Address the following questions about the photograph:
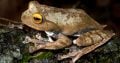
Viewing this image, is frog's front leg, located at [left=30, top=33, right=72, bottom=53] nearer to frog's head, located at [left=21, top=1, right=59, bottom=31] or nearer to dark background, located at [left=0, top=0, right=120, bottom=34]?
frog's head, located at [left=21, top=1, right=59, bottom=31]

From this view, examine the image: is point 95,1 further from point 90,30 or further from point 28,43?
point 28,43

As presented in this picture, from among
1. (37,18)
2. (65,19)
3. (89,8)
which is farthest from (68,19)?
(89,8)

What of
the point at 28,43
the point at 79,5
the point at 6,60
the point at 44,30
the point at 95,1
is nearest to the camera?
the point at 6,60

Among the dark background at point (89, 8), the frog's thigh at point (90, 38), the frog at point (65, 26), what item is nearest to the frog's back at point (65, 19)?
the frog at point (65, 26)

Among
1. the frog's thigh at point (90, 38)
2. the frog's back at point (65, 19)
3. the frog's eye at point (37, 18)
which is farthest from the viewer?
the frog's back at point (65, 19)

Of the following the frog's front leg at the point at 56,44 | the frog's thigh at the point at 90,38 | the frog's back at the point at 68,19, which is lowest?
the frog's front leg at the point at 56,44

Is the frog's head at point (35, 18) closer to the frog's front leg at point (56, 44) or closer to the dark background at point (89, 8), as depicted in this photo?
the frog's front leg at point (56, 44)

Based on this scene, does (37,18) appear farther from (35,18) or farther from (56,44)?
(56,44)

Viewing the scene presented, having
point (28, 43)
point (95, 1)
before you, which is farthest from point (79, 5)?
point (28, 43)
